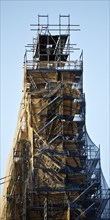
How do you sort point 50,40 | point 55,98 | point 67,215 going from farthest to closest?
point 50,40
point 55,98
point 67,215

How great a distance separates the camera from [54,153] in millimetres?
62125

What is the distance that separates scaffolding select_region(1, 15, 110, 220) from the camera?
60625mm

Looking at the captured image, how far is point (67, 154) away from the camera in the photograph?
62.8m

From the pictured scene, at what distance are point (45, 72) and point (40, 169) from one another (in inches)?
356

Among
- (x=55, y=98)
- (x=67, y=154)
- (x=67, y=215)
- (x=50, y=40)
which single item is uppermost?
(x=50, y=40)

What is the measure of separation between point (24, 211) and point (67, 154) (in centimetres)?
560

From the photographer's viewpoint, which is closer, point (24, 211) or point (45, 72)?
point (24, 211)

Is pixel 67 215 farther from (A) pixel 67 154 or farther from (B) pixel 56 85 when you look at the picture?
(B) pixel 56 85

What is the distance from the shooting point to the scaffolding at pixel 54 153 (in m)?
60.6

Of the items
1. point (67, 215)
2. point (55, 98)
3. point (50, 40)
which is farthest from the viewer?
point (50, 40)

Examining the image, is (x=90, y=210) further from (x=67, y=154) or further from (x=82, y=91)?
(x=82, y=91)

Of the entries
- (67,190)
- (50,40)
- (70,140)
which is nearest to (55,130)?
(70,140)

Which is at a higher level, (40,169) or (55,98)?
(55,98)

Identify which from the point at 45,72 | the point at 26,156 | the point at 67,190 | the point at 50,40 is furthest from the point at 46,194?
the point at 50,40
